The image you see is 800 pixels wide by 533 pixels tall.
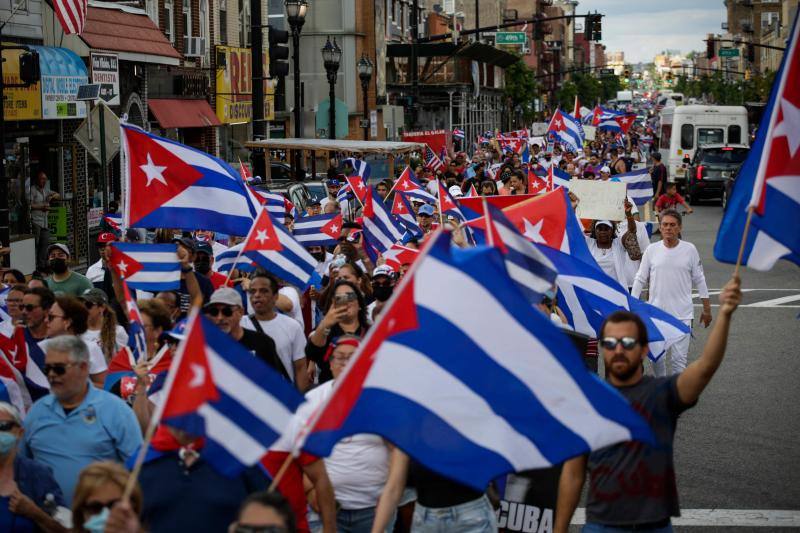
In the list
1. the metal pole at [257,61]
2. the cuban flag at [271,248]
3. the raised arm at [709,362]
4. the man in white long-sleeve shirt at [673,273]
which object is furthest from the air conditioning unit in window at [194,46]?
the raised arm at [709,362]

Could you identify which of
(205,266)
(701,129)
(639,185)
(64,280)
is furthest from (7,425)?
(701,129)

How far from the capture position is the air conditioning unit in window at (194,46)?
34750 mm

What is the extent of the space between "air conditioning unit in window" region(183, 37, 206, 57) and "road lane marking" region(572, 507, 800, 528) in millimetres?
27125

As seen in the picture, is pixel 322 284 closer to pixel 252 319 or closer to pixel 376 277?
pixel 376 277

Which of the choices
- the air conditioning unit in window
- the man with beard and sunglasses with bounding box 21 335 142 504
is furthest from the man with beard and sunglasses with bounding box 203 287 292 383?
the air conditioning unit in window

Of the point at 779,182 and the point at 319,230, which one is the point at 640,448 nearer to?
the point at 779,182

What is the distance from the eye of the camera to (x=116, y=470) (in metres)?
5.16

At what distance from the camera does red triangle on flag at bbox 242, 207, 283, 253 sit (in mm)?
10164

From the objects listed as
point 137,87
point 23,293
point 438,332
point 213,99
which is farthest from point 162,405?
point 213,99

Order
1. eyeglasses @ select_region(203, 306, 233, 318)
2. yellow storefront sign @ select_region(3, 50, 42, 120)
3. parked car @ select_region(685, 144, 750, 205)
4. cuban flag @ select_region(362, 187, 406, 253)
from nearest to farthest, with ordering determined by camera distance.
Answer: eyeglasses @ select_region(203, 306, 233, 318) → cuban flag @ select_region(362, 187, 406, 253) → yellow storefront sign @ select_region(3, 50, 42, 120) → parked car @ select_region(685, 144, 750, 205)

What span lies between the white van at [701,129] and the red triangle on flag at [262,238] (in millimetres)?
38450

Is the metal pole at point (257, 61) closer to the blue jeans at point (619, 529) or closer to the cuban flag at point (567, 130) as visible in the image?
the cuban flag at point (567, 130)

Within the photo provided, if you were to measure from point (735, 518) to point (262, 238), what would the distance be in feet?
12.6

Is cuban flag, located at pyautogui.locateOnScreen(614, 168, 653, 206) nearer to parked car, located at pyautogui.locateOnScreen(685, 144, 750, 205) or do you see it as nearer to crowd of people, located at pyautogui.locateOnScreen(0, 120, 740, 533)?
crowd of people, located at pyautogui.locateOnScreen(0, 120, 740, 533)
